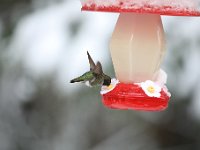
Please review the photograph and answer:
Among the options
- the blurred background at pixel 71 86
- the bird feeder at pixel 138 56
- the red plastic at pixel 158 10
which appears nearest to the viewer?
the red plastic at pixel 158 10

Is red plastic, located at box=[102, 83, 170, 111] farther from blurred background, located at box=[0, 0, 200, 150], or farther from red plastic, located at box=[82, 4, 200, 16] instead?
blurred background, located at box=[0, 0, 200, 150]

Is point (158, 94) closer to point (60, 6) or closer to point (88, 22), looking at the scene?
point (88, 22)

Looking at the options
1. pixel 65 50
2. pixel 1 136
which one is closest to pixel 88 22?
pixel 65 50

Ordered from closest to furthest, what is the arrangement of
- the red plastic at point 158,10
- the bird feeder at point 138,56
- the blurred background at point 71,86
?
the red plastic at point 158,10 → the bird feeder at point 138,56 → the blurred background at point 71,86

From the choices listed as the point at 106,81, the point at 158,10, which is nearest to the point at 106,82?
the point at 106,81

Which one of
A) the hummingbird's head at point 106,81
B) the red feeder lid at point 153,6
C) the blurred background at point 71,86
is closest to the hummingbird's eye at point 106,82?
the hummingbird's head at point 106,81

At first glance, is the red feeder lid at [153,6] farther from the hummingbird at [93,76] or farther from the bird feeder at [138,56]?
the hummingbird at [93,76]
